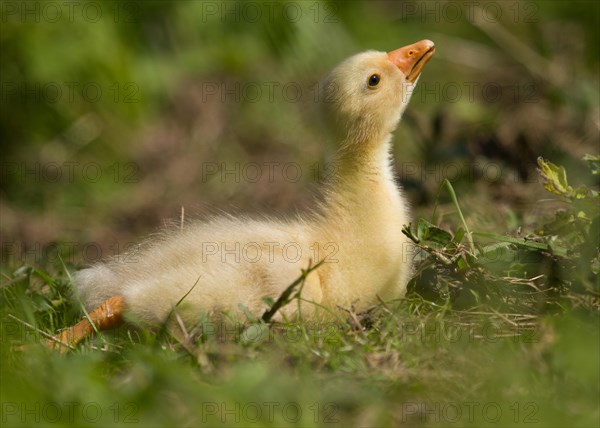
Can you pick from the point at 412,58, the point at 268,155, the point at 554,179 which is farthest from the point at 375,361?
the point at 268,155

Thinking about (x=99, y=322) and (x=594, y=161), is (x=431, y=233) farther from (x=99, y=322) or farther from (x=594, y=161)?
(x=99, y=322)

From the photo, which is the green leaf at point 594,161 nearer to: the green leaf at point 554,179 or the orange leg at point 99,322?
the green leaf at point 554,179

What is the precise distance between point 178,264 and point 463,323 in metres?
0.91

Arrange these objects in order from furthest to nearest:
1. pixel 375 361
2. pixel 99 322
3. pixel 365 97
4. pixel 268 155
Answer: pixel 268 155 → pixel 365 97 → pixel 99 322 → pixel 375 361

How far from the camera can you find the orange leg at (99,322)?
113 inches

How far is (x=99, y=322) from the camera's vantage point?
2.88 meters

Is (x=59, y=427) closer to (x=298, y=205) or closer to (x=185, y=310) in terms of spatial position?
(x=185, y=310)

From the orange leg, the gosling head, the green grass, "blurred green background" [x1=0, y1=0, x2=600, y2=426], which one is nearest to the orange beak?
the gosling head

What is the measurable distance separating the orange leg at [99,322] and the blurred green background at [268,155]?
0.49 feet

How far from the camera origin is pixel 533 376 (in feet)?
7.79

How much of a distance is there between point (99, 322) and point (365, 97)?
117 cm

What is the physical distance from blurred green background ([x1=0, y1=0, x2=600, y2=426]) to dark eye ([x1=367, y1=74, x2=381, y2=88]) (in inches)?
10.0

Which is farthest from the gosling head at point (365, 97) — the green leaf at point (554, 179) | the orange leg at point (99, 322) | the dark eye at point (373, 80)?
the orange leg at point (99, 322)

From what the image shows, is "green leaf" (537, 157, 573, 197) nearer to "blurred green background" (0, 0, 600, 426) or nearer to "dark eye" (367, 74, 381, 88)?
"blurred green background" (0, 0, 600, 426)
